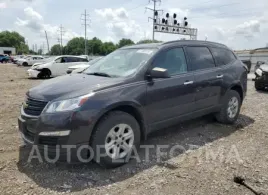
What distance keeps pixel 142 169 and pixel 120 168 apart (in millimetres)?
306

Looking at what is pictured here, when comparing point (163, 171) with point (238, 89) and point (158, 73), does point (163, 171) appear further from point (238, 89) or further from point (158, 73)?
point (238, 89)

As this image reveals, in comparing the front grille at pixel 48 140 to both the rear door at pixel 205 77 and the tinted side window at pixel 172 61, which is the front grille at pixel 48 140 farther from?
the rear door at pixel 205 77

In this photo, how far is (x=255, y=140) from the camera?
15.3 feet

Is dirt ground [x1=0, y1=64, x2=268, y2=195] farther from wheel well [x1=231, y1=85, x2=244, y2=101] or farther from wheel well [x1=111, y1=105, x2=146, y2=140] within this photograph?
wheel well [x1=231, y1=85, x2=244, y2=101]

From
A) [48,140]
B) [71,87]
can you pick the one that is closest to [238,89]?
[71,87]

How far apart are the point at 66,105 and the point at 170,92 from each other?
5.60 feet

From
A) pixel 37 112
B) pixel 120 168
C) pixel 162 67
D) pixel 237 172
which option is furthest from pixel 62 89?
pixel 237 172

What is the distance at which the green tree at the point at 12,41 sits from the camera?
110 m

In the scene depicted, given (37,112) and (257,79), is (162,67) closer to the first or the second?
(37,112)

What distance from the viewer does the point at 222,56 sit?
539cm

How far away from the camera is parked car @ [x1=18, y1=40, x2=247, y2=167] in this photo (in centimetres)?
315

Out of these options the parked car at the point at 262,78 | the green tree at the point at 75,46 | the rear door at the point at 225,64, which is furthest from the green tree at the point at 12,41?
the rear door at the point at 225,64

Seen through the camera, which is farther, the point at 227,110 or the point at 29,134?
the point at 227,110

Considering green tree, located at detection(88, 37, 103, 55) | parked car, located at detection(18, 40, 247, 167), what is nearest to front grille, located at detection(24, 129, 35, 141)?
parked car, located at detection(18, 40, 247, 167)
